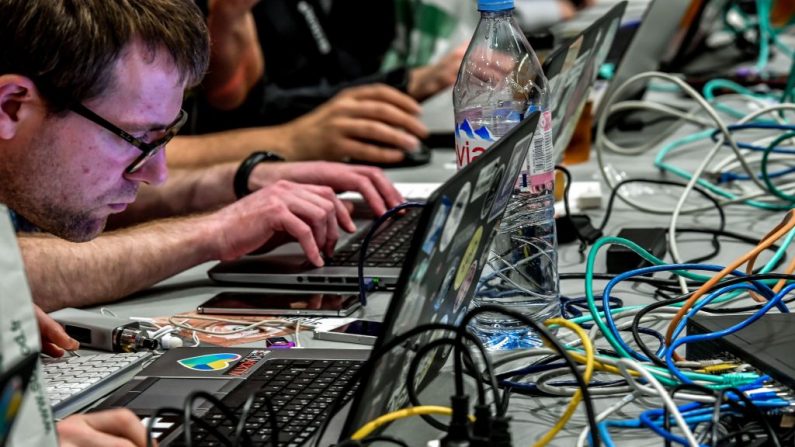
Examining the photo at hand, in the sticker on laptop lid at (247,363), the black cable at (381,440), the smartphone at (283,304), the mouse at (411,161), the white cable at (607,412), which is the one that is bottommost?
the white cable at (607,412)

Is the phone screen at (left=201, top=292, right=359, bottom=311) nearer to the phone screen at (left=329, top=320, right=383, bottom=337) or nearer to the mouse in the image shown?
the phone screen at (left=329, top=320, right=383, bottom=337)

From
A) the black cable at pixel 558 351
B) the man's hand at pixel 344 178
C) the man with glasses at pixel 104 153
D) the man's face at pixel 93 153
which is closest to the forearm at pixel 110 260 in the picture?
the man with glasses at pixel 104 153

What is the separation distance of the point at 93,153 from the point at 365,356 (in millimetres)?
381

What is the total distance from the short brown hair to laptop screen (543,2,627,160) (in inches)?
17.7

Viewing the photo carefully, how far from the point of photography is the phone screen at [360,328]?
3.58 ft

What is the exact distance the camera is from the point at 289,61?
2742 mm

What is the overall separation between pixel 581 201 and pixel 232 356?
2.34ft

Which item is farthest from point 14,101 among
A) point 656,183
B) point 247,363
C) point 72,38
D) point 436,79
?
point 436,79

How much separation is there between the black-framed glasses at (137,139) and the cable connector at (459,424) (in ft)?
1.96

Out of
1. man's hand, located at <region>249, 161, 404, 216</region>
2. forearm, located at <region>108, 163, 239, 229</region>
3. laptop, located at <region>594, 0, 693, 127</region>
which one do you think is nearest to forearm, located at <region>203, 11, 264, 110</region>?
forearm, located at <region>108, 163, 239, 229</region>

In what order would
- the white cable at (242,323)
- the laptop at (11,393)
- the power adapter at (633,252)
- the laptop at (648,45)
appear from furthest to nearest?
the laptop at (648,45)
the power adapter at (633,252)
the white cable at (242,323)
the laptop at (11,393)

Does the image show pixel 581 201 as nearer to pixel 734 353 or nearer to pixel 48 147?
pixel 734 353

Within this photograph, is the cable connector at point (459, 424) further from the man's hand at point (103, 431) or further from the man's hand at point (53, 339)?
the man's hand at point (53, 339)

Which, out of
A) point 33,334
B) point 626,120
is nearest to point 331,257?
point 33,334
